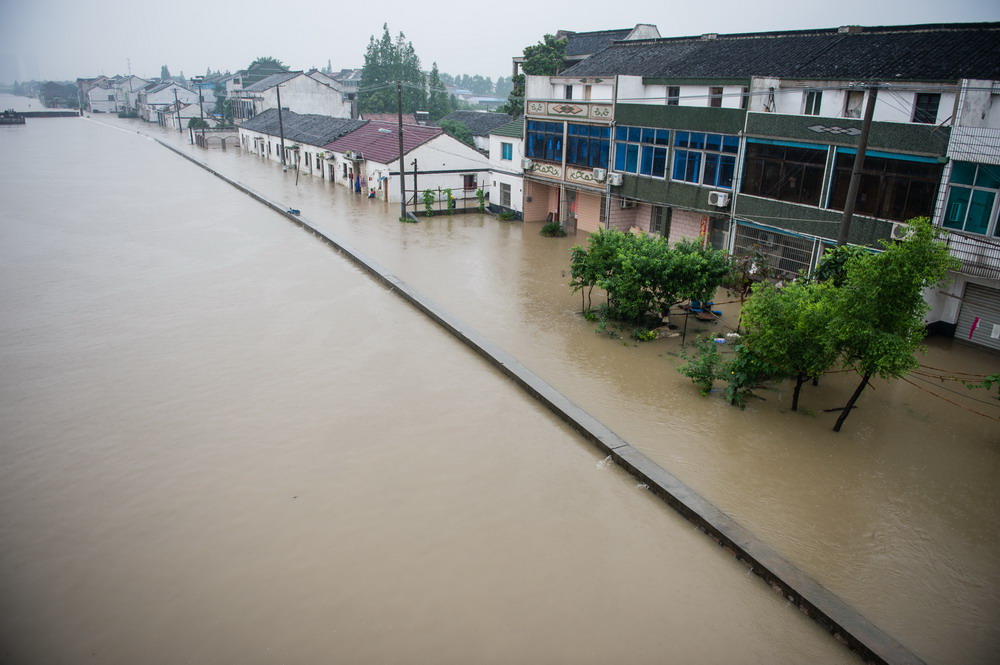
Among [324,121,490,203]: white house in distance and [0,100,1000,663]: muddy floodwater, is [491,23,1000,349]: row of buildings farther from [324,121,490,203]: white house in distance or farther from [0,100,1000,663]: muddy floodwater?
[324,121,490,203]: white house in distance

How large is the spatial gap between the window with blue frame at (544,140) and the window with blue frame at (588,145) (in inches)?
23.3

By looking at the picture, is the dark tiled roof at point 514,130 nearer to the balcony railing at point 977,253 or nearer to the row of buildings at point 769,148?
the row of buildings at point 769,148

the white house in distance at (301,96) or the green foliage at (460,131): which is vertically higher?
the white house in distance at (301,96)

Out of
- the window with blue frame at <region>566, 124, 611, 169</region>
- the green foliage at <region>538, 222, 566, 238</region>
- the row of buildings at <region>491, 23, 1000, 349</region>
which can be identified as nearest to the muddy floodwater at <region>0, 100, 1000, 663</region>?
the row of buildings at <region>491, 23, 1000, 349</region>

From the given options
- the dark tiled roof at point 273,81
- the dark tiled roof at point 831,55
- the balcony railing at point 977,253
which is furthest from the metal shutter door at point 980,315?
the dark tiled roof at point 273,81

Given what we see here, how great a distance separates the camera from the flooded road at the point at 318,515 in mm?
6570

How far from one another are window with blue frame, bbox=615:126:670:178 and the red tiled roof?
10543 millimetres

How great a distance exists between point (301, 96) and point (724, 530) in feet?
188

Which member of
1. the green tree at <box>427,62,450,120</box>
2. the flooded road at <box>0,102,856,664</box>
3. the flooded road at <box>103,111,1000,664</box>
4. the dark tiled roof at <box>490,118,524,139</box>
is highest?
the green tree at <box>427,62,450,120</box>

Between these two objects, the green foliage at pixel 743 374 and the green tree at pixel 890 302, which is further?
the green foliage at pixel 743 374

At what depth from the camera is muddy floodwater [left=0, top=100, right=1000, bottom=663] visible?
21.8 ft

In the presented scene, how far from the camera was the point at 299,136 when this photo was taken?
43.0 m

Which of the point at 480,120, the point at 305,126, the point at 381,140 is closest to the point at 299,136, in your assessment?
the point at 305,126

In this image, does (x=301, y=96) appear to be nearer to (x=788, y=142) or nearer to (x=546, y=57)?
(x=546, y=57)
